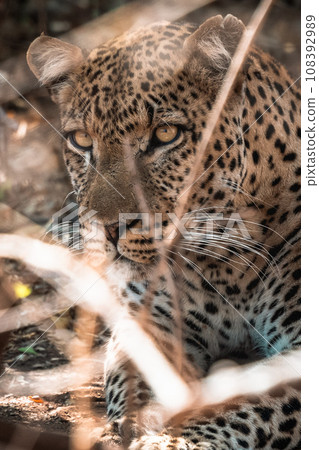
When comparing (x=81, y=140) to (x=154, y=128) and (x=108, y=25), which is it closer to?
(x=154, y=128)

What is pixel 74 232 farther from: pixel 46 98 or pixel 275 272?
pixel 46 98

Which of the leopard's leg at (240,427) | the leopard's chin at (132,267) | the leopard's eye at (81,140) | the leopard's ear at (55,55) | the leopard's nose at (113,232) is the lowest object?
the leopard's leg at (240,427)

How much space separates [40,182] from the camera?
23.0 feet

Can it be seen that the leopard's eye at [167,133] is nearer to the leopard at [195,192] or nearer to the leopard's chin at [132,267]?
the leopard at [195,192]

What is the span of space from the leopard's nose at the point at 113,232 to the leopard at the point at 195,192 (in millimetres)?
10

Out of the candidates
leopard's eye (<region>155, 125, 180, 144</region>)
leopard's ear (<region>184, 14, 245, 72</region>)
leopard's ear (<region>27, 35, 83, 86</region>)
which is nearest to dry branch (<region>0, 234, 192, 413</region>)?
leopard's eye (<region>155, 125, 180, 144</region>)

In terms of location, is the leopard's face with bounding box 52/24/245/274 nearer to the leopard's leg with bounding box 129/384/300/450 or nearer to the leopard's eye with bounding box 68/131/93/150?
the leopard's eye with bounding box 68/131/93/150

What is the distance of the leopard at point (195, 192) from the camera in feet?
10.2

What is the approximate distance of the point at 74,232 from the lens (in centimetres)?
369

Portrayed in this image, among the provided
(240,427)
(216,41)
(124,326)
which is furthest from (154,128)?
(240,427)

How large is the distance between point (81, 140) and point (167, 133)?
19.5 inches

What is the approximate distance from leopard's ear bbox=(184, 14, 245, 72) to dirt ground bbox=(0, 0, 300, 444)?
1.11 metres

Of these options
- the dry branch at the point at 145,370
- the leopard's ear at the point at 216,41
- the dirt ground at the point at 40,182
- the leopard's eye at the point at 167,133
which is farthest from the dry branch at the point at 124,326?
the leopard's ear at the point at 216,41
